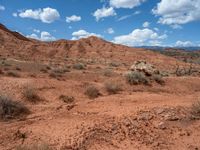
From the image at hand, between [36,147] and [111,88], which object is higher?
[111,88]

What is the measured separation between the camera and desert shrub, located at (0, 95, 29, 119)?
9469mm

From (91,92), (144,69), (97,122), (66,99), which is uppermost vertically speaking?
(144,69)

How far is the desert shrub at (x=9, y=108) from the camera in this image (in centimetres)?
947

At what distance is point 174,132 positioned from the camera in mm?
9180

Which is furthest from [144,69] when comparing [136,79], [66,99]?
[66,99]

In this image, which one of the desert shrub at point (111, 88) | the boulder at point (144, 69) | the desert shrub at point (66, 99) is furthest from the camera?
the boulder at point (144, 69)

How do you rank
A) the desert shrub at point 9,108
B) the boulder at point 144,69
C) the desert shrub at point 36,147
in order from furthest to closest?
the boulder at point 144,69 → the desert shrub at point 9,108 → the desert shrub at point 36,147

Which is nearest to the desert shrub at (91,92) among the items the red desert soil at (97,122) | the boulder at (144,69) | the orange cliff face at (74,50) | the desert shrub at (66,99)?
the red desert soil at (97,122)

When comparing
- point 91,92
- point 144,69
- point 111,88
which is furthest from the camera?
point 144,69

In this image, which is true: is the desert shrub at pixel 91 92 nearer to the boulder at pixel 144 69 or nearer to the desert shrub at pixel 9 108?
the desert shrub at pixel 9 108

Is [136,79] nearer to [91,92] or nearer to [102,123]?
[91,92]

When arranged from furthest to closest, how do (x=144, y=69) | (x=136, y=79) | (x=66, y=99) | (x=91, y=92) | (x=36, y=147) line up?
(x=144, y=69), (x=136, y=79), (x=91, y=92), (x=66, y=99), (x=36, y=147)

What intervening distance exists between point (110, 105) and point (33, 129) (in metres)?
3.57

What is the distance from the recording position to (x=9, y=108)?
9.71 metres
